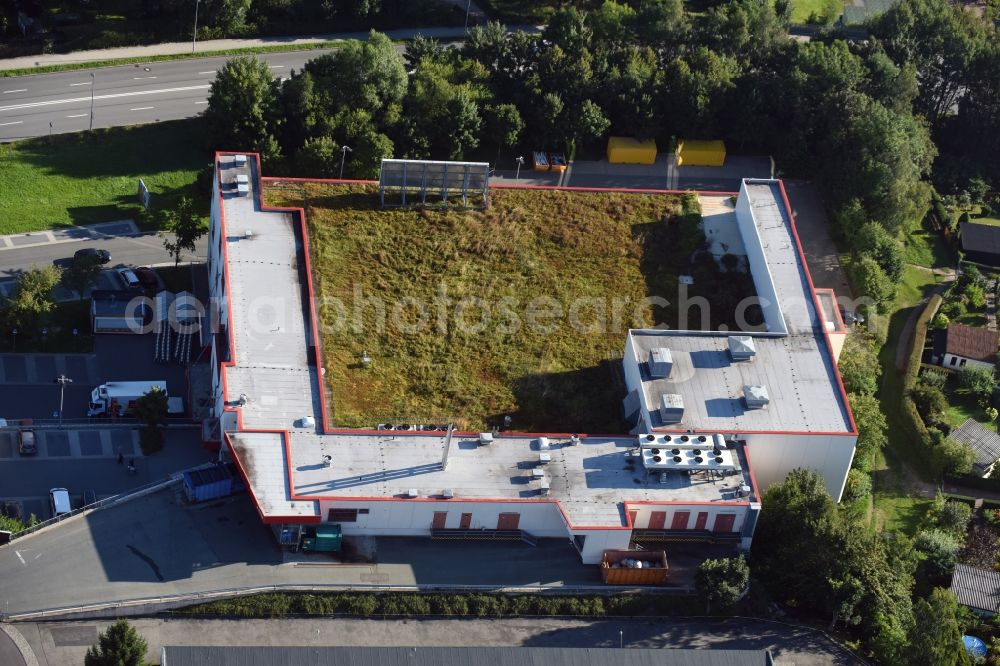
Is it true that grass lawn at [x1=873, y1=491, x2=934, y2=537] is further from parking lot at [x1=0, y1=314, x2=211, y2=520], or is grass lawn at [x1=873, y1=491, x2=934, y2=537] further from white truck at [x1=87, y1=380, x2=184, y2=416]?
white truck at [x1=87, y1=380, x2=184, y2=416]

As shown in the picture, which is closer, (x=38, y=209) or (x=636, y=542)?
(x=636, y=542)

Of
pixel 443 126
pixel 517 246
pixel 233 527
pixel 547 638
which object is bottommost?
pixel 547 638

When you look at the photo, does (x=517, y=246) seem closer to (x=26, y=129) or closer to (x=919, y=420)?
(x=919, y=420)

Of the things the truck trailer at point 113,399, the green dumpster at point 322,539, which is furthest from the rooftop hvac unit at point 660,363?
the truck trailer at point 113,399

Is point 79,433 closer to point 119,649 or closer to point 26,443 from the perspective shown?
point 26,443

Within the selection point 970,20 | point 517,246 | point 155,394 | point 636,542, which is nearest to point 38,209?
point 155,394

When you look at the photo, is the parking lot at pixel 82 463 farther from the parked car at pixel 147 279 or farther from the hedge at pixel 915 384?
the hedge at pixel 915 384
